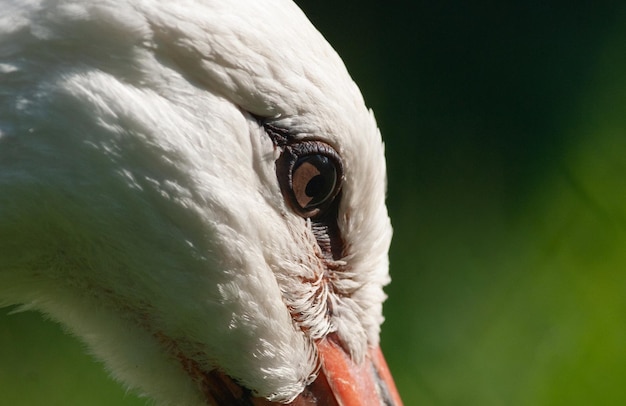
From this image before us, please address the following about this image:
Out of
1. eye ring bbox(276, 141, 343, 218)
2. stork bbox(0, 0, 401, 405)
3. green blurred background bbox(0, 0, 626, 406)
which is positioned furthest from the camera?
green blurred background bbox(0, 0, 626, 406)

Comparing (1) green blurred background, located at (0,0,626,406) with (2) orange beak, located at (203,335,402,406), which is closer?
(2) orange beak, located at (203,335,402,406)

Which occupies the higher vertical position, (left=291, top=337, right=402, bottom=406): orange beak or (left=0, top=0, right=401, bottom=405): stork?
(left=0, top=0, right=401, bottom=405): stork

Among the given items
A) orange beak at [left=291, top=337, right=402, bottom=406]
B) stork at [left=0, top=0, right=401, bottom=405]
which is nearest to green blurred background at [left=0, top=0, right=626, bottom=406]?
orange beak at [left=291, top=337, right=402, bottom=406]

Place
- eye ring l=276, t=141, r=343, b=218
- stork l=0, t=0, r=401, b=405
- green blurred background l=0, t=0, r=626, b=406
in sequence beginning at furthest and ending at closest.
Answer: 1. green blurred background l=0, t=0, r=626, b=406
2. eye ring l=276, t=141, r=343, b=218
3. stork l=0, t=0, r=401, b=405

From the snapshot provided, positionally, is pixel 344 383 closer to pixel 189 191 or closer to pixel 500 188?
pixel 189 191

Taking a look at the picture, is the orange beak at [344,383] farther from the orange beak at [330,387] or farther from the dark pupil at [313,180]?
the dark pupil at [313,180]

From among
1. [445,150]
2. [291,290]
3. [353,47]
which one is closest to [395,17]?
[353,47]

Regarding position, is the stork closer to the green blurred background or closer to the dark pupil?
the dark pupil
